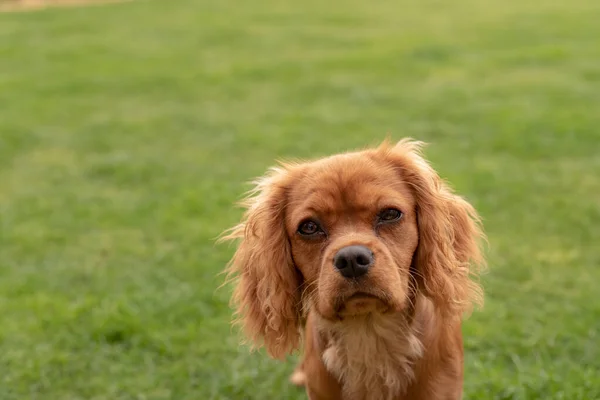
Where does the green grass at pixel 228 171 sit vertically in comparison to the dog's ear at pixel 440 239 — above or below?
below

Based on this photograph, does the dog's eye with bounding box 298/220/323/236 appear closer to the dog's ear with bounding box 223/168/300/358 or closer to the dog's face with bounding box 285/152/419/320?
the dog's face with bounding box 285/152/419/320

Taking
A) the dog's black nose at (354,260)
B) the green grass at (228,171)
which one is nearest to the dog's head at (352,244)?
the dog's black nose at (354,260)

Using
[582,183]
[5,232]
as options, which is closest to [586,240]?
[582,183]

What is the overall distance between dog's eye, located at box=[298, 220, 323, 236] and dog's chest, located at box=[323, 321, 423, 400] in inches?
20.0

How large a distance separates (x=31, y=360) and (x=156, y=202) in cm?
240

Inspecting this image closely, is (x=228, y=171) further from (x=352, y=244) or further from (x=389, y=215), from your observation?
(x=352, y=244)

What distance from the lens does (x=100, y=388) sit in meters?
4.25

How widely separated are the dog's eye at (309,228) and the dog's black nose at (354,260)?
1.05 feet

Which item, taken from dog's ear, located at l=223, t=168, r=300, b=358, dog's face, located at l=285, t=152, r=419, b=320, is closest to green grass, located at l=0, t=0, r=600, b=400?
dog's ear, located at l=223, t=168, r=300, b=358

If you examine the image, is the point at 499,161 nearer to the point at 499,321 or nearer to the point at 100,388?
the point at 499,321

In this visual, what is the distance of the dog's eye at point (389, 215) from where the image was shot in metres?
3.03

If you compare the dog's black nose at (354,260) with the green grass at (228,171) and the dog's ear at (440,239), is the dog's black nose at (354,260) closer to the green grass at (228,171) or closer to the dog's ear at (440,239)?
the dog's ear at (440,239)

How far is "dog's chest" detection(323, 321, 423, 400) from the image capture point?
3201 millimetres

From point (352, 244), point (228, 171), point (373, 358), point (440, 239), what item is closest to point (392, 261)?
point (352, 244)
